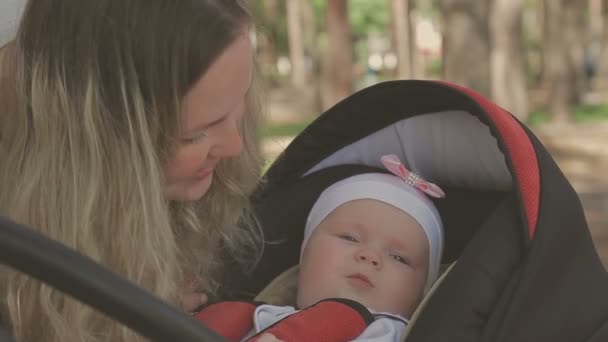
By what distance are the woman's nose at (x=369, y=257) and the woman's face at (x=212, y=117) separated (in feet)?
2.00

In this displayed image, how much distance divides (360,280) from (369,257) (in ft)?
0.19

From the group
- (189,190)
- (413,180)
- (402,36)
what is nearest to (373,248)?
(413,180)

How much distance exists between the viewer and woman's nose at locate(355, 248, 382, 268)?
2.52m

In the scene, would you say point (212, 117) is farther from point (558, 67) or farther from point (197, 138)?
point (558, 67)

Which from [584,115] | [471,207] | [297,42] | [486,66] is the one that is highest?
[471,207]

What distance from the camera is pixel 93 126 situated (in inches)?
72.1

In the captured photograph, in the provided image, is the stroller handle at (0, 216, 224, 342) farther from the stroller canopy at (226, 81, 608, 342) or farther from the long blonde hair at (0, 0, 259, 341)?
the stroller canopy at (226, 81, 608, 342)

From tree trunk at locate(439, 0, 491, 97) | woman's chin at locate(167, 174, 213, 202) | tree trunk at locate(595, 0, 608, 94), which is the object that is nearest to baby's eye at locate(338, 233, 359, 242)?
woman's chin at locate(167, 174, 213, 202)

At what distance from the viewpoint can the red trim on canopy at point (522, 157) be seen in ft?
6.81

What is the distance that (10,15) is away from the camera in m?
2.35

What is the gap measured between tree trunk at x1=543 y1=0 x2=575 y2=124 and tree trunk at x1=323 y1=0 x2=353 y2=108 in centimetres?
409

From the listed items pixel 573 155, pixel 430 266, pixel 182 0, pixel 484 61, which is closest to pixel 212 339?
pixel 182 0

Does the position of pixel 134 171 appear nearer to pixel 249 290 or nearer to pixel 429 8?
pixel 249 290

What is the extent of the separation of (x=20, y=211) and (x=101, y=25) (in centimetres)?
35
